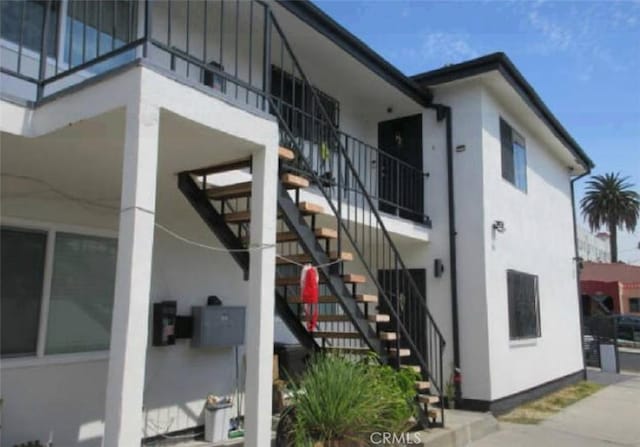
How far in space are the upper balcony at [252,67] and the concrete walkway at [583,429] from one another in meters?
3.65

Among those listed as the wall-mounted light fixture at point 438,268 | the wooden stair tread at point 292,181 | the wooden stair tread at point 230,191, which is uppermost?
the wooden stair tread at point 292,181

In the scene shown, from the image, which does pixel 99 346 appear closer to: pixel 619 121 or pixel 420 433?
pixel 420 433

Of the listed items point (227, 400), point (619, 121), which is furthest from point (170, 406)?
point (619, 121)

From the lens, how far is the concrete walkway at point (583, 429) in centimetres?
690

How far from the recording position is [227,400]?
20.8 ft

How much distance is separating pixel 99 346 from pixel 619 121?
10.7 meters

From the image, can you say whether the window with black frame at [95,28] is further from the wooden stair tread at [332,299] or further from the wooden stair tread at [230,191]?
the wooden stair tread at [332,299]

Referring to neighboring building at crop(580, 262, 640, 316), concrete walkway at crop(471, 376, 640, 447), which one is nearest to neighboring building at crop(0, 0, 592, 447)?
concrete walkway at crop(471, 376, 640, 447)

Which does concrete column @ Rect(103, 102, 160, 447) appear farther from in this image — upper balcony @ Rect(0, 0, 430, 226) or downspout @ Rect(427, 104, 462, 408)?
downspout @ Rect(427, 104, 462, 408)

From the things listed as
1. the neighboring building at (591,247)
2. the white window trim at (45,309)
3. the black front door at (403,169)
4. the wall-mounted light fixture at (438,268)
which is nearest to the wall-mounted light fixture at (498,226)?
the wall-mounted light fixture at (438,268)

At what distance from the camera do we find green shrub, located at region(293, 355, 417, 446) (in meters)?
4.75

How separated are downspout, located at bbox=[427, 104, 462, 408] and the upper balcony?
0.45 meters

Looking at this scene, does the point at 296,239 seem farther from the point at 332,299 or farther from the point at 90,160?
the point at 90,160

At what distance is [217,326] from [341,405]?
7.37ft
